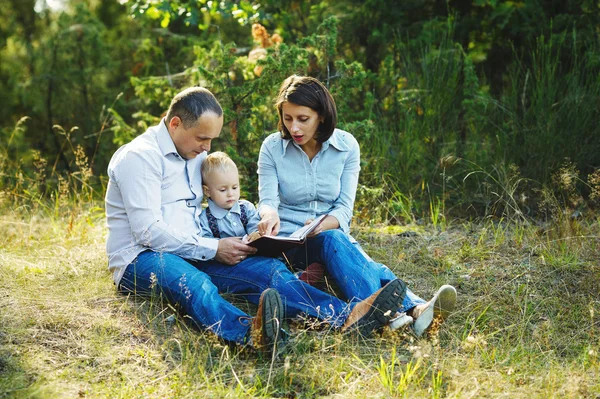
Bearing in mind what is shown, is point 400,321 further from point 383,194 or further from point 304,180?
point 383,194

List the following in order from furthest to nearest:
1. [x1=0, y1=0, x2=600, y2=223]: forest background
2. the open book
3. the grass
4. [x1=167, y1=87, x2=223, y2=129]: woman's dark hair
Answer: [x1=0, y1=0, x2=600, y2=223]: forest background → [x1=167, y1=87, x2=223, y2=129]: woman's dark hair → the open book → the grass

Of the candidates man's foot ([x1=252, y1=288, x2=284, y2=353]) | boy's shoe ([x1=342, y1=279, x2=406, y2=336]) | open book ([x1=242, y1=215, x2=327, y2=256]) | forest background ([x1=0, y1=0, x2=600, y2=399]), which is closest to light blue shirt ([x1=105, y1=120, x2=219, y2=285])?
open book ([x1=242, y1=215, x2=327, y2=256])

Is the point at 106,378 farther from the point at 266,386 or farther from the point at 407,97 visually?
the point at 407,97

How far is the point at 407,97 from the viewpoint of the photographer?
20.7 feet

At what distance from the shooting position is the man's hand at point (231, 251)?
12.8 feet

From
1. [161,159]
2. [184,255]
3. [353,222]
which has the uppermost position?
[161,159]

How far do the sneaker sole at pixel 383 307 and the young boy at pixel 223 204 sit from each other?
1.09 m

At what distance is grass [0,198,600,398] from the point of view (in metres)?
3.04

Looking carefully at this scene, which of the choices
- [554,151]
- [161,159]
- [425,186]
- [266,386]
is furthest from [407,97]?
[266,386]

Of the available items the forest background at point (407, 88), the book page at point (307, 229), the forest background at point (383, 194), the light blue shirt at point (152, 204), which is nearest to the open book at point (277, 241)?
the book page at point (307, 229)

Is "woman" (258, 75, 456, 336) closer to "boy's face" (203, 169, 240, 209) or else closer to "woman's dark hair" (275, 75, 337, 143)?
"woman's dark hair" (275, 75, 337, 143)

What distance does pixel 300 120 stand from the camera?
13.4ft

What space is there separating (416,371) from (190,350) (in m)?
1.08

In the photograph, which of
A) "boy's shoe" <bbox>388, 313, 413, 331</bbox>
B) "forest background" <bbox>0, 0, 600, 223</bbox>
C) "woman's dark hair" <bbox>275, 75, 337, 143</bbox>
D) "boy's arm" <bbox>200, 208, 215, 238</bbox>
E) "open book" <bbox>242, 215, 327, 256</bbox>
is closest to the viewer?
"boy's shoe" <bbox>388, 313, 413, 331</bbox>
